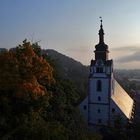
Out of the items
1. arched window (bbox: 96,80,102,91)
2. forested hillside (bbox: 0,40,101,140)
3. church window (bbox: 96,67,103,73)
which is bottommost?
forested hillside (bbox: 0,40,101,140)

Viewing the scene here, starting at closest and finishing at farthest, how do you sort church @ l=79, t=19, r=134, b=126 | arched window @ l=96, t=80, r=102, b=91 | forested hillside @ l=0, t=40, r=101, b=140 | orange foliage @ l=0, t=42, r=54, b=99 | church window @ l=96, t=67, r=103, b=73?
forested hillside @ l=0, t=40, r=101, b=140, orange foliage @ l=0, t=42, r=54, b=99, church @ l=79, t=19, r=134, b=126, church window @ l=96, t=67, r=103, b=73, arched window @ l=96, t=80, r=102, b=91

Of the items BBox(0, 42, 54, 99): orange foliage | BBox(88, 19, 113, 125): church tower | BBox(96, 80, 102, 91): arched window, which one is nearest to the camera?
BBox(0, 42, 54, 99): orange foliage

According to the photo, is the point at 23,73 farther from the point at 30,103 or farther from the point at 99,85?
the point at 99,85

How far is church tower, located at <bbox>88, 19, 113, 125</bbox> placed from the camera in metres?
59.3

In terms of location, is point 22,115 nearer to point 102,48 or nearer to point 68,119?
point 68,119

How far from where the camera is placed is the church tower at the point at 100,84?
195 feet

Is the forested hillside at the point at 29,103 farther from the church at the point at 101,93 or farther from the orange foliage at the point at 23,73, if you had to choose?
the church at the point at 101,93

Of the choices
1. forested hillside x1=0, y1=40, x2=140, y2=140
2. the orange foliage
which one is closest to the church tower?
forested hillside x1=0, y1=40, x2=140, y2=140

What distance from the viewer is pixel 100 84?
197 feet

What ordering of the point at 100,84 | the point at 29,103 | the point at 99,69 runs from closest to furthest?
the point at 29,103 → the point at 99,69 → the point at 100,84

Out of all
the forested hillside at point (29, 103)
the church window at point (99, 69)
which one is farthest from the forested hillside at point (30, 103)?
the church window at point (99, 69)

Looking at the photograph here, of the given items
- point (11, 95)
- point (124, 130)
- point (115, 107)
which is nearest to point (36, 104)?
point (11, 95)

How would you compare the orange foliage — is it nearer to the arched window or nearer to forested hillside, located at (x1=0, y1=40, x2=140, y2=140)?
forested hillside, located at (x1=0, y1=40, x2=140, y2=140)

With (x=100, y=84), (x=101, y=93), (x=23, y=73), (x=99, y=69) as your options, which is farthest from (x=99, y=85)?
(x=23, y=73)
